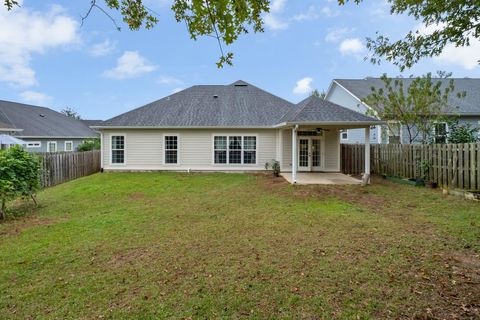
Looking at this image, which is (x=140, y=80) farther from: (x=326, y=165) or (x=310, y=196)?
(x=310, y=196)

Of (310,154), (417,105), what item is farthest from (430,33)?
(310,154)

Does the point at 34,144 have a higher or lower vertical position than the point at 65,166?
higher

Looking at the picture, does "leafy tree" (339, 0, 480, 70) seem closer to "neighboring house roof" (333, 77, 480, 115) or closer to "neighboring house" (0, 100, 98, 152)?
"neighboring house roof" (333, 77, 480, 115)

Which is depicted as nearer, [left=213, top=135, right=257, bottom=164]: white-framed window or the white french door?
the white french door

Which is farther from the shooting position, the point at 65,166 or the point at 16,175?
the point at 65,166

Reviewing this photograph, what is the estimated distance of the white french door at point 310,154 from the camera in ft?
53.6

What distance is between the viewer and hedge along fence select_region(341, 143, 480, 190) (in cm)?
967

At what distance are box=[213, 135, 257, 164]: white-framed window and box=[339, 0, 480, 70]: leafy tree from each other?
11.1 m

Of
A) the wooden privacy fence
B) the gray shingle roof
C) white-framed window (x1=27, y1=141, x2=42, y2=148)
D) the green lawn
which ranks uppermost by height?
the gray shingle roof

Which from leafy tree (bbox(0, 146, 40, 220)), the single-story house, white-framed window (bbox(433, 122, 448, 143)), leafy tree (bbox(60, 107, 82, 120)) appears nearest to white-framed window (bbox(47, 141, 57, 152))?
the single-story house

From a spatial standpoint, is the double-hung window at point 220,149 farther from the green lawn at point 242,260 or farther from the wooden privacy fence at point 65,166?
the green lawn at point 242,260

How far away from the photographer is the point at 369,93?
20.2 m

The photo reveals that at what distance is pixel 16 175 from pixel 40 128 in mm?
23138

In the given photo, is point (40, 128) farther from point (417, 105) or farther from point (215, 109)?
point (417, 105)
